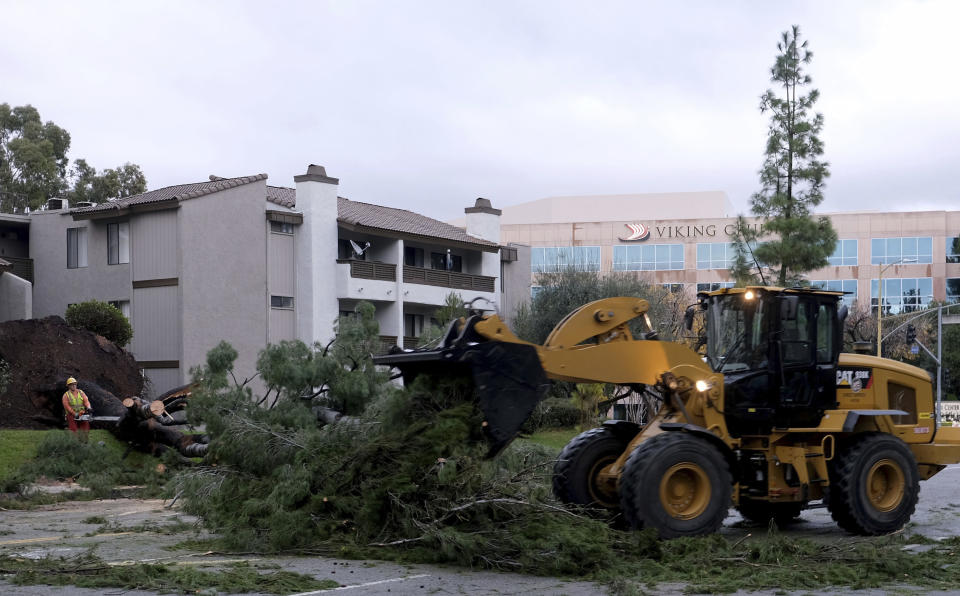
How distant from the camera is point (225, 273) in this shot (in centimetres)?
4006

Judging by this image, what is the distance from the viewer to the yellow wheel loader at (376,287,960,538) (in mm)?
11617

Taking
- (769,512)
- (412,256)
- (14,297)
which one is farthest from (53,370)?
(412,256)

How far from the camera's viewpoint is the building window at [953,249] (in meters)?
76.1

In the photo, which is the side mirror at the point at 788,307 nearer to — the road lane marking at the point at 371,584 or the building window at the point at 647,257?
the road lane marking at the point at 371,584

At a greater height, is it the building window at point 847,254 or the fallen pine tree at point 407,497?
the building window at point 847,254

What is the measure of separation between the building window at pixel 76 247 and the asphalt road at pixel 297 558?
23861mm

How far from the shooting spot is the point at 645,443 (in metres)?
11.9

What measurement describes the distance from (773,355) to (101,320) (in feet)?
86.0

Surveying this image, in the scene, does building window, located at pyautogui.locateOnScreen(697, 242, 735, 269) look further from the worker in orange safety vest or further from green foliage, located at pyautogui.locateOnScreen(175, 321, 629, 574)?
green foliage, located at pyautogui.locateOnScreen(175, 321, 629, 574)

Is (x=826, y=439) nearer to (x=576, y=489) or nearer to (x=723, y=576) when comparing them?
(x=576, y=489)

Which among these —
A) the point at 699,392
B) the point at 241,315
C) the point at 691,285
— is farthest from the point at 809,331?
the point at 691,285

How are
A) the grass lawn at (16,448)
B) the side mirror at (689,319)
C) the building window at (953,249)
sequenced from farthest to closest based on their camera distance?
the building window at (953,249), the grass lawn at (16,448), the side mirror at (689,319)

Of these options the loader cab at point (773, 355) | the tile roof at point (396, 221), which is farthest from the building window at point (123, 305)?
the loader cab at point (773, 355)

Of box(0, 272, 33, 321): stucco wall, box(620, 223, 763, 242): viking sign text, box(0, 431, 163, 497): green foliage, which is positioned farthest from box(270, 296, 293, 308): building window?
box(620, 223, 763, 242): viking sign text
